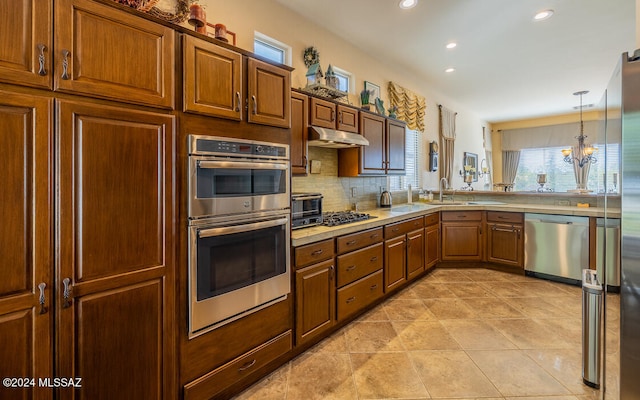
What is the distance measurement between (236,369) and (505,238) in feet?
13.5

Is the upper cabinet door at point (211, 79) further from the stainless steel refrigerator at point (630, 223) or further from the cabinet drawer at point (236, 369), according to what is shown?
the stainless steel refrigerator at point (630, 223)

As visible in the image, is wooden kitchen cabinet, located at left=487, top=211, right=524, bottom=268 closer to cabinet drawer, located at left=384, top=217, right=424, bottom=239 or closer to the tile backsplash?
cabinet drawer, located at left=384, top=217, right=424, bottom=239

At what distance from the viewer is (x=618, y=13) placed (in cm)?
322

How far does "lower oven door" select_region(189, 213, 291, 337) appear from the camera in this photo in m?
1.59

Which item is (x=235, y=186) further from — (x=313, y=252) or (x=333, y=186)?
(x=333, y=186)

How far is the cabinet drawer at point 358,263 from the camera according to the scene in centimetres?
256

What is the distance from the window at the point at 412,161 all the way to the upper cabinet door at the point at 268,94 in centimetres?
318

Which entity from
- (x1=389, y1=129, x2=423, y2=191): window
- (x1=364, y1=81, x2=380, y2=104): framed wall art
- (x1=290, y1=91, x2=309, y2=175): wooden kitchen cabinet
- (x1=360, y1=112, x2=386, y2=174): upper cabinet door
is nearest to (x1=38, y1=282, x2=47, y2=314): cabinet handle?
(x1=290, y1=91, x2=309, y2=175): wooden kitchen cabinet

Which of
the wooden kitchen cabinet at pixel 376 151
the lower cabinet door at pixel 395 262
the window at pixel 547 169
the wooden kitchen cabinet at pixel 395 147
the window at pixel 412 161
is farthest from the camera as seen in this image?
the window at pixel 547 169

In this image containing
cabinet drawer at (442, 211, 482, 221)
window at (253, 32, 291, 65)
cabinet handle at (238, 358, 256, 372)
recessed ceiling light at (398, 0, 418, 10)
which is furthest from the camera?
cabinet drawer at (442, 211, 482, 221)

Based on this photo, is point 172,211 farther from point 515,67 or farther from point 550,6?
point 515,67

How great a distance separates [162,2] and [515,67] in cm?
532

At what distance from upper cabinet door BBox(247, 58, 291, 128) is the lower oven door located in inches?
26.2

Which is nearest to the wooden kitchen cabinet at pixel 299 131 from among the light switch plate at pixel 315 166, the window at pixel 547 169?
the light switch plate at pixel 315 166
